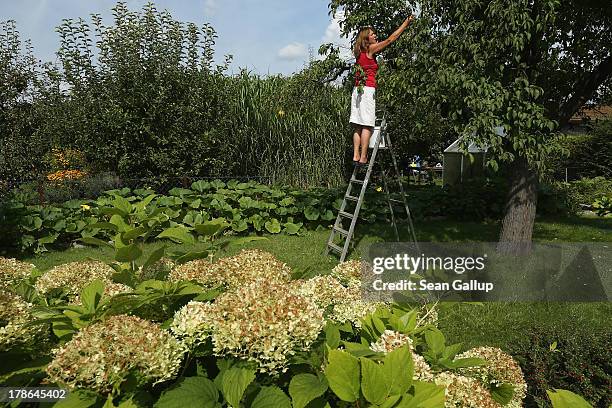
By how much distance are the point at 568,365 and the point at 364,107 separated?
3376 millimetres

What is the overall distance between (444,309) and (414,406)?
3.01 m

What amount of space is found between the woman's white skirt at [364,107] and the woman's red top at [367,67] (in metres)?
0.08

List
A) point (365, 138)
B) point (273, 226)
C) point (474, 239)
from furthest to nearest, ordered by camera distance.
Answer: point (273, 226) → point (474, 239) → point (365, 138)

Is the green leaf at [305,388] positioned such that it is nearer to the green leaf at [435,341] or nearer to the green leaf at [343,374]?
the green leaf at [343,374]

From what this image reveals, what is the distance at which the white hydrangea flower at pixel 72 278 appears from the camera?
127cm

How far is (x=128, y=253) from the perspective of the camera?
1.16 meters

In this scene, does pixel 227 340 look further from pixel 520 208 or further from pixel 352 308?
pixel 520 208

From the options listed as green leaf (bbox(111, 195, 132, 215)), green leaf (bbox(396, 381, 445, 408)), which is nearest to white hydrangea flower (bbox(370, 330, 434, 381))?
green leaf (bbox(396, 381, 445, 408))

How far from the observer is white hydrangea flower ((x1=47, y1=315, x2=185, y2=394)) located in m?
0.76

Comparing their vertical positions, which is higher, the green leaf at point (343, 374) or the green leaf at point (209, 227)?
the green leaf at point (209, 227)

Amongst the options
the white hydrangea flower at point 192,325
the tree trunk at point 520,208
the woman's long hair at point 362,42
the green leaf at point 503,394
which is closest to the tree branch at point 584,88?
the tree trunk at point 520,208

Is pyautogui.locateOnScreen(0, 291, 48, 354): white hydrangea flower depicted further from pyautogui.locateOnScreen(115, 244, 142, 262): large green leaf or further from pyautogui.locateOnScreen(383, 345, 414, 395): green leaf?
pyautogui.locateOnScreen(383, 345, 414, 395): green leaf

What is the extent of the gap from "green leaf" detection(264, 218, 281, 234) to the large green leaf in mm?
5585

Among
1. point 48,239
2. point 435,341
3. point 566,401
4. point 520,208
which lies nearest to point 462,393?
point 435,341
